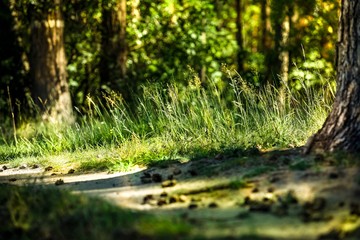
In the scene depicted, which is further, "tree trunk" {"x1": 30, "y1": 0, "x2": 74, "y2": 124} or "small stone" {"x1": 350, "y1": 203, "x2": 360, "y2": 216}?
"tree trunk" {"x1": 30, "y1": 0, "x2": 74, "y2": 124}

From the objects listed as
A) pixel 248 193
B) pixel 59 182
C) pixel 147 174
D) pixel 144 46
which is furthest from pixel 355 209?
pixel 144 46

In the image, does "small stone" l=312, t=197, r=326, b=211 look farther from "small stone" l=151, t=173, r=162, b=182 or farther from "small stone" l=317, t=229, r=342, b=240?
"small stone" l=151, t=173, r=162, b=182

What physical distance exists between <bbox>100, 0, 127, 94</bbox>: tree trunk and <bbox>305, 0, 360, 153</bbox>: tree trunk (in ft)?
32.5

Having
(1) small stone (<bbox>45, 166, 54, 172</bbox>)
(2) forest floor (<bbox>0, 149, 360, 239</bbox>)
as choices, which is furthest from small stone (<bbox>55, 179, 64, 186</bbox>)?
(1) small stone (<bbox>45, 166, 54, 172</bbox>)

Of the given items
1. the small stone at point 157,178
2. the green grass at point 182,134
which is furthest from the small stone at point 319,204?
the green grass at point 182,134

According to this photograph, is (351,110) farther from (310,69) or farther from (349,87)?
(310,69)

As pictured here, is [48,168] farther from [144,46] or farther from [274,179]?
[144,46]

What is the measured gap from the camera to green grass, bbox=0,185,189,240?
15.5 ft

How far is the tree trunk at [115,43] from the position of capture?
16.9 m

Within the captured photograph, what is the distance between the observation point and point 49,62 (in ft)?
48.2

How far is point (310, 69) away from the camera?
1731 centimetres

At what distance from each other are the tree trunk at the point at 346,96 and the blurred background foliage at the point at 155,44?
363 inches

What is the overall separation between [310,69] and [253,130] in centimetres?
815

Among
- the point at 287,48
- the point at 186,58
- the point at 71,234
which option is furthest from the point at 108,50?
the point at 71,234
